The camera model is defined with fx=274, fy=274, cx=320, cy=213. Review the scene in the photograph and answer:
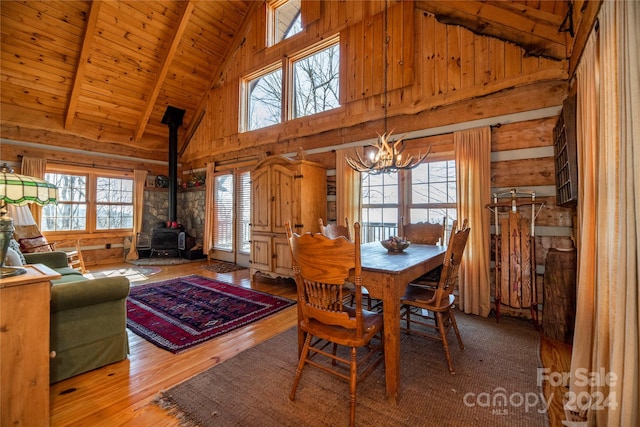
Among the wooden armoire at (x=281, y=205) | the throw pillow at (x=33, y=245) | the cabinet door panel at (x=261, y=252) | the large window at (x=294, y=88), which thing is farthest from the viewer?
the large window at (x=294, y=88)

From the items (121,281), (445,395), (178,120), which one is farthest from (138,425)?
(178,120)

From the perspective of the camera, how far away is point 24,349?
56.8 inches

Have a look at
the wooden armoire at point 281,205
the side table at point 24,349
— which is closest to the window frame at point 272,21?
the wooden armoire at point 281,205

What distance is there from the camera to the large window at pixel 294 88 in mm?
4898

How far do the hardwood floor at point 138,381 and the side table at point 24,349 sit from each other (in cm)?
24

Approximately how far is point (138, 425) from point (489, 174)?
3.83m

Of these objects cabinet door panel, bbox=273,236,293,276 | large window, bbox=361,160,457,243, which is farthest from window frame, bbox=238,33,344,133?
cabinet door panel, bbox=273,236,293,276

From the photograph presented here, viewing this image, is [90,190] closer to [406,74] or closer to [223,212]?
[223,212]

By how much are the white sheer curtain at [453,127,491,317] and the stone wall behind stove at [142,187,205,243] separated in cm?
609

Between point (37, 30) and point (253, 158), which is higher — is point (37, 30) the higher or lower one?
the higher one

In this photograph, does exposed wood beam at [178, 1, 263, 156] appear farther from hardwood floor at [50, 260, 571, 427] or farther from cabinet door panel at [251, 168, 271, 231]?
hardwood floor at [50, 260, 571, 427]

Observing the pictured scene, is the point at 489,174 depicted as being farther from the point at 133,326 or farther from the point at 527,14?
the point at 133,326

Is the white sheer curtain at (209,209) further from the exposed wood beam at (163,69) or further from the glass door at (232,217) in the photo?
the exposed wood beam at (163,69)

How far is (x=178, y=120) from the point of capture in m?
7.12
